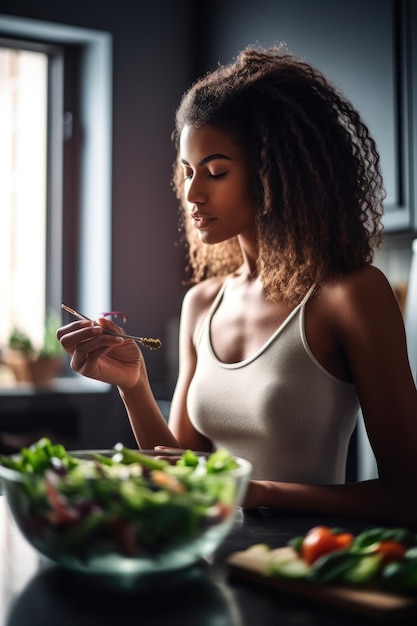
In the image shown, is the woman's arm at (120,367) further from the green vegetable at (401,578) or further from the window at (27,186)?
the window at (27,186)

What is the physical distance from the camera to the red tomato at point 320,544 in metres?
0.74

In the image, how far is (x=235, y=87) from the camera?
1482mm

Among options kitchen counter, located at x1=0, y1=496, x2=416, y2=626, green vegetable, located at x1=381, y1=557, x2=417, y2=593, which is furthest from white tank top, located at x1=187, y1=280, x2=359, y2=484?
green vegetable, located at x1=381, y1=557, x2=417, y2=593

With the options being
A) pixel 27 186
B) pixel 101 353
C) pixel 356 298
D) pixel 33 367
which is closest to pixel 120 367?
pixel 101 353

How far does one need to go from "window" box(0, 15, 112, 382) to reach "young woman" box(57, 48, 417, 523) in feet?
6.64

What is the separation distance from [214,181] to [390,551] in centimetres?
84

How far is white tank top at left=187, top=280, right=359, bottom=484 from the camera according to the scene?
4.54 ft

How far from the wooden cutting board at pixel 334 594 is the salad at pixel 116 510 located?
62 mm

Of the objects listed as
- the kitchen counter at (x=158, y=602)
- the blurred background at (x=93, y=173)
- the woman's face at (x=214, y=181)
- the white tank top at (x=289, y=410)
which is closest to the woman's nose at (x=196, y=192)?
the woman's face at (x=214, y=181)

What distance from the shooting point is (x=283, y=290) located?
1.48 m

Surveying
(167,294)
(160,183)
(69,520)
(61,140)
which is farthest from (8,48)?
(69,520)

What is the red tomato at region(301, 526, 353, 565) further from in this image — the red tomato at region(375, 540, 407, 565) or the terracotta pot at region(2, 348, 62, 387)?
the terracotta pot at region(2, 348, 62, 387)

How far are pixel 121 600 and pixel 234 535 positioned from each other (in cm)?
24

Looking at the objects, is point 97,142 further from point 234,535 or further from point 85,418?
point 234,535
